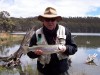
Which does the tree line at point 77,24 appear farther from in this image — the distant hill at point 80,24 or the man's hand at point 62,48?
the man's hand at point 62,48

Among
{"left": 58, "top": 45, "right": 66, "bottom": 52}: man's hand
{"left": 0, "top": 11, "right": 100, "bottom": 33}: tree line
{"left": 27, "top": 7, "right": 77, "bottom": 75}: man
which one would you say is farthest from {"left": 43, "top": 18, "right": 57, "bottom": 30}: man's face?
{"left": 0, "top": 11, "right": 100, "bottom": 33}: tree line

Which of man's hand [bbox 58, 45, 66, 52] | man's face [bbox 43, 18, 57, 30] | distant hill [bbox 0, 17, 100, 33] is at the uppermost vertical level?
man's face [bbox 43, 18, 57, 30]

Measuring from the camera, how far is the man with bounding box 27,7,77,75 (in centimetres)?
657

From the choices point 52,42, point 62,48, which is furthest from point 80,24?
point 62,48

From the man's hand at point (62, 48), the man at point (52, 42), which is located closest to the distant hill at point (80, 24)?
the man at point (52, 42)

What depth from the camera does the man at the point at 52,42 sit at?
6574 millimetres

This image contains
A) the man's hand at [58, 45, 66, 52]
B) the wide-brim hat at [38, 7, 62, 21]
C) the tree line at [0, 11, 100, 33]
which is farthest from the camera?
the tree line at [0, 11, 100, 33]

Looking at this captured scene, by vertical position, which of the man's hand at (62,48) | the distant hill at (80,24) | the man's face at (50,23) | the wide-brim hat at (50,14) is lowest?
the distant hill at (80,24)

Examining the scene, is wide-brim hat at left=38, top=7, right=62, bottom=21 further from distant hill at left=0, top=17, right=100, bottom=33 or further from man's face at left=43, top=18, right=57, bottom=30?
distant hill at left=0, top=17, right=100, bottom=33

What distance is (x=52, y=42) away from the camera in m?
6.71

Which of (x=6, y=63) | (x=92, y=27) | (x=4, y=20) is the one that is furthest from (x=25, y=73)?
(x=92, y=27)

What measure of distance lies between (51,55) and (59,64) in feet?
0.70

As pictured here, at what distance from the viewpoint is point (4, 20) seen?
315ft

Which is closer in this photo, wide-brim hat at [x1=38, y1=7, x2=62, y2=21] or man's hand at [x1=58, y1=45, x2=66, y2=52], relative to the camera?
man's hand at [x1=58, y1=45, x2=66, y2=52]
